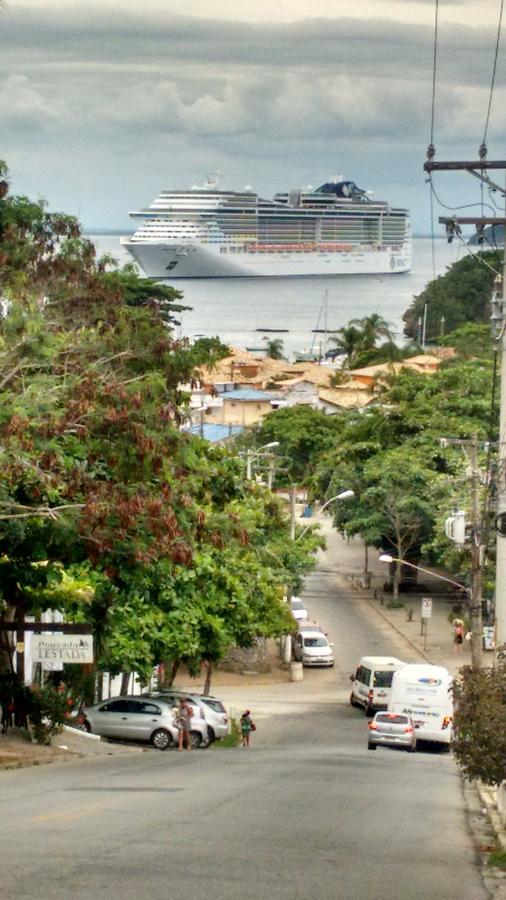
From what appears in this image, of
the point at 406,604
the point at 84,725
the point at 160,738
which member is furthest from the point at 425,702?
the point at 406,604

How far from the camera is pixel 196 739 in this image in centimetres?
3244

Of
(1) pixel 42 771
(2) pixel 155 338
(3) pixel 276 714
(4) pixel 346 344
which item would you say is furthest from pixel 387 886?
(4) pixel 346 344

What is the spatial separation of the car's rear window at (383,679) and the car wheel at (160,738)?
33.2 ft

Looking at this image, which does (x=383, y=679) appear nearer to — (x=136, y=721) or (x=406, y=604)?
(x=136, y=721)

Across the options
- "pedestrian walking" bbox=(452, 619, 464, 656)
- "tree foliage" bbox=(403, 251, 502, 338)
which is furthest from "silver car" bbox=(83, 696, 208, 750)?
"tree foliage" bbox=(403, 251, 502, 338)

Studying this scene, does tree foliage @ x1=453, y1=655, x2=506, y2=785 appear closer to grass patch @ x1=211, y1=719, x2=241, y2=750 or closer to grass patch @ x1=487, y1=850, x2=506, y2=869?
grass patch @ x1=487, y1=850, x2=506, y2=869

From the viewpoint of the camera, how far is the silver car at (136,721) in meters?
31.1

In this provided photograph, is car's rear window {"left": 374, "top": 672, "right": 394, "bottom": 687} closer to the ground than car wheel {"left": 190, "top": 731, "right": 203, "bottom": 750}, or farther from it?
farther from it

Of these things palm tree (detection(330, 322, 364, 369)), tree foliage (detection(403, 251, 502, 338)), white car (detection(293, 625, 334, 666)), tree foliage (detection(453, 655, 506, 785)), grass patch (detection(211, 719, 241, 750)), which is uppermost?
tree foliage (detection(403, 251, 502, 338))

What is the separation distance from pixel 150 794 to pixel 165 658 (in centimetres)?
1383

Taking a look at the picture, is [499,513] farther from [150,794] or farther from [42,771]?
[150,794]

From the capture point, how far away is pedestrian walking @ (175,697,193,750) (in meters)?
31.0

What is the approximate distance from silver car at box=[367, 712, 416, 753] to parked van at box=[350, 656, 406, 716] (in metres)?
5.73

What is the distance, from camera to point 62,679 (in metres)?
32.5
